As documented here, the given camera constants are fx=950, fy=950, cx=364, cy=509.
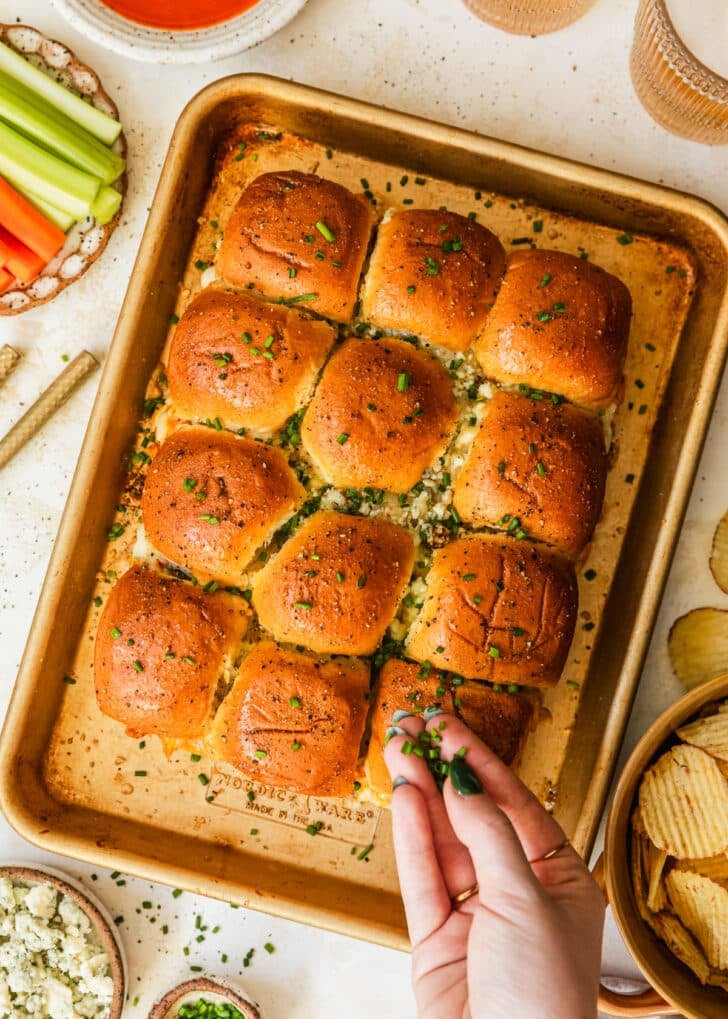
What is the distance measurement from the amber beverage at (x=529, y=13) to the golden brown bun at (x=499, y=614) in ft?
5.20

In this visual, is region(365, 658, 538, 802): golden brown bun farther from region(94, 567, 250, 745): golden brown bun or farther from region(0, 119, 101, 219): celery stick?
region(0, 119, 101, 219): celery stick

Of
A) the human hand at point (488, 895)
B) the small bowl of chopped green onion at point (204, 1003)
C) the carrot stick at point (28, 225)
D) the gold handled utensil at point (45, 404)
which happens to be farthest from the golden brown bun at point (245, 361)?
the small bowl of chopped green onion at point (204, 1003)

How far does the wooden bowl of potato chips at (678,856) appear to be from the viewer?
2494 mm

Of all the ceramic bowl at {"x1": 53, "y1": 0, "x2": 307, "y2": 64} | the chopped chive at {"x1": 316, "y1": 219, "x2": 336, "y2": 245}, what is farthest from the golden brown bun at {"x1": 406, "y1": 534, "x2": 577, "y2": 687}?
the ceramic bowl at {"x1": 53, "y1": 0, "x2": 307, "y2": 64}

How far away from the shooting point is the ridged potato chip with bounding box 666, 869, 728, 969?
252 cm

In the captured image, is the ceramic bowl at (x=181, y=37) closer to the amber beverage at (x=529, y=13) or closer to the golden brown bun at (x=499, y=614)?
the amber beverage at (x=529, y=13)

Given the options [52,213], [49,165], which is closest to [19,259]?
[52,213]

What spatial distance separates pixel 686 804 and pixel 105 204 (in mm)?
2324

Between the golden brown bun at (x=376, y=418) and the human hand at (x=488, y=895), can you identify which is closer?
the human hand at (x=488, y=895)

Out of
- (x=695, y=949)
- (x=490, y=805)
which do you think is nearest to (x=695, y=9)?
(x=490, y=805)

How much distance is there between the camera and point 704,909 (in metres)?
2.55

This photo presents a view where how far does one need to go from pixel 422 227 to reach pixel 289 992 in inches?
91.0

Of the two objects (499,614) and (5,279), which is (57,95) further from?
(499,614)

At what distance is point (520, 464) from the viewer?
7.96 ft
